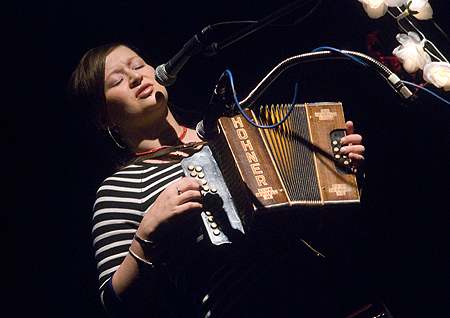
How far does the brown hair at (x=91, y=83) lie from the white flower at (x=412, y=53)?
1.41 meters

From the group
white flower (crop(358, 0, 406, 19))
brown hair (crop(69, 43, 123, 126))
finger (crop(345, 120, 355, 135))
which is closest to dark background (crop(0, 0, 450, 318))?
brown hair (crop(69, 43, 123, 126))

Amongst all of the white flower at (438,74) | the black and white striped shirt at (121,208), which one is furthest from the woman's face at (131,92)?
the white flower at (438,74)

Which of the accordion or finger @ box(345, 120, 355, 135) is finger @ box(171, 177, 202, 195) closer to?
the accordion

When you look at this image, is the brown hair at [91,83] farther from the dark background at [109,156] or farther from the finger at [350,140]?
the finger at [350,140]

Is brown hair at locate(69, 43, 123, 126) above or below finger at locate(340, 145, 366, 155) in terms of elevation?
above

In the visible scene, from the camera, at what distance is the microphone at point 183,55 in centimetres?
124

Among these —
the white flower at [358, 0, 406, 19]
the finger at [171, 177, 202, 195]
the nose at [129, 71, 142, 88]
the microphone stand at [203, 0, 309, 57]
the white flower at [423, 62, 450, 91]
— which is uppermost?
the nose at [129, 71, 142, 88]

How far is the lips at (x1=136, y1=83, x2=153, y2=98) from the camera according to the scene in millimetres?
1917

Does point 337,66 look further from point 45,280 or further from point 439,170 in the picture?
point 45,280

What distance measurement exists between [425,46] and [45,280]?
2178 millimetres

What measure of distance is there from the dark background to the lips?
1.44ft

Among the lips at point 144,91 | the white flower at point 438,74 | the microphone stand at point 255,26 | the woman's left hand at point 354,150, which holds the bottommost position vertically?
the woman's left hand at point 354,150

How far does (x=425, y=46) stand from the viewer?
1.65 meters

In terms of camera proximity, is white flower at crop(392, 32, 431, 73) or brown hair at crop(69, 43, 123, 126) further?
brown hair at crop(69, 43, 123, 126)
